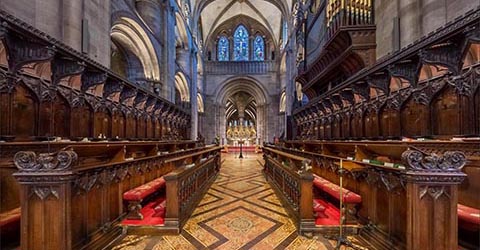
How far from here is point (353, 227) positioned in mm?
2951

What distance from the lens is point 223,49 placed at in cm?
2508

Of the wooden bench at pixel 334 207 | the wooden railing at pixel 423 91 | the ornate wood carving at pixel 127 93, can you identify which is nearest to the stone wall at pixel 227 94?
the ornate wood carving at pixel 127 93

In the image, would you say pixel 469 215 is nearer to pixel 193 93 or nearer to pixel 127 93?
pixel 127 93

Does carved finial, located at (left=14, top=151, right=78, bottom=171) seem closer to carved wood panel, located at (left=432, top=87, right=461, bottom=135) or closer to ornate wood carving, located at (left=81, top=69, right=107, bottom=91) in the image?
ornate wood carving, located at (left=81, top=69, right=107, bottom=91)

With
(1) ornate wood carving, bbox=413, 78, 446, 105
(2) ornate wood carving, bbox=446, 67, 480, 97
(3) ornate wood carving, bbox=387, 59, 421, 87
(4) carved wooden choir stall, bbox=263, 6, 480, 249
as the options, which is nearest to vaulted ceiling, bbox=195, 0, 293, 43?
(4) carved wooden choir stall, bbox=263, 6, 480, 249

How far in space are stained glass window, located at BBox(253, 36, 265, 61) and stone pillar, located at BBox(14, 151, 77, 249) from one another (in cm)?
2432

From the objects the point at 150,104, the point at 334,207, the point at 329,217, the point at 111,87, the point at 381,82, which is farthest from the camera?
the point at 150,104

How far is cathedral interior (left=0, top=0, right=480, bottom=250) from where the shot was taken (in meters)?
2.01

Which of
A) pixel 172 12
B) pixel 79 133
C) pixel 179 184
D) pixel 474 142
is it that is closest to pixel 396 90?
pixel 474 142

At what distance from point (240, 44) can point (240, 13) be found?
313 centimetres

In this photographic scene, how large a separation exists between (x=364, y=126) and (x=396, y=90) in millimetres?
1469

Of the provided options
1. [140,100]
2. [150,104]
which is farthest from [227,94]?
[140,100]

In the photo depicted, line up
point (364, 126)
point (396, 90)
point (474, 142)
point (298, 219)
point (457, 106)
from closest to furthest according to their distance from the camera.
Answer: point (474, 142) < point (298, 219) < point (457, 106) < point (396, 90) < point (364, 126)

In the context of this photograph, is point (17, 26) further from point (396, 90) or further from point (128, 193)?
point (396, 90)
